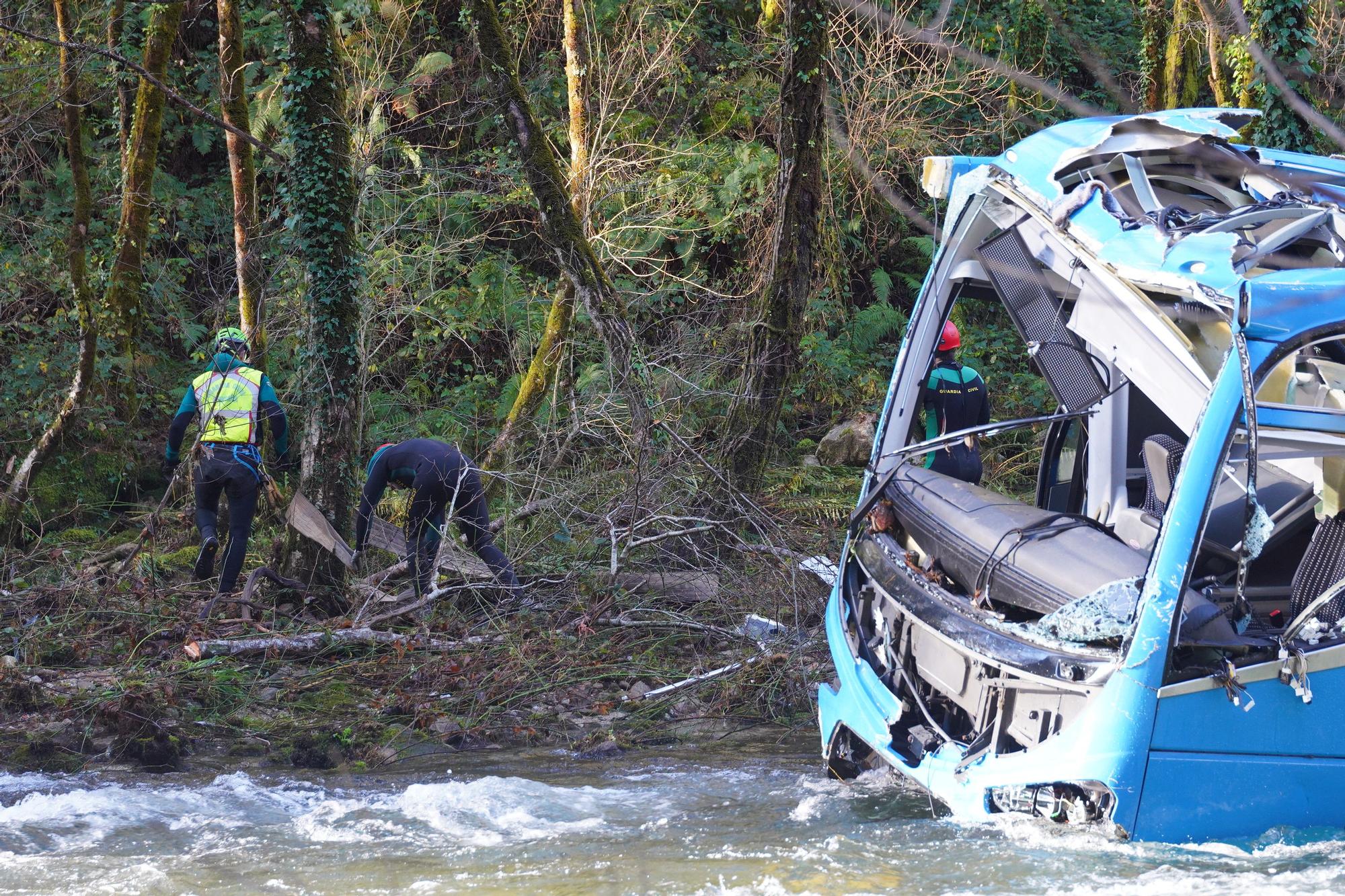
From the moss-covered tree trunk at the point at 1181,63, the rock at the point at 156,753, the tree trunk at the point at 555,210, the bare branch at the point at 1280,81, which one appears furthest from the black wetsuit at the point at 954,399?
the moss-covered tree trunk at the point at 1181,63

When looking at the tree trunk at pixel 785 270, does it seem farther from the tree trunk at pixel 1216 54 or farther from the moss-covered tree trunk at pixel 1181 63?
the moss-covered tree trunk at pixel 1181 63

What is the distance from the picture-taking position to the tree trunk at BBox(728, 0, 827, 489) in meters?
9.32

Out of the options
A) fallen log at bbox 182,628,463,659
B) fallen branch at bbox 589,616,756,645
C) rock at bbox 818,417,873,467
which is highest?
rock at bbox 818,417,873,467

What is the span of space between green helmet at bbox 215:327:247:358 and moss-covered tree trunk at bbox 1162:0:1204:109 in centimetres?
1379

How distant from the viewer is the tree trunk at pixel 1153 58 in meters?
17.7

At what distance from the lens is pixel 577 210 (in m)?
11.8

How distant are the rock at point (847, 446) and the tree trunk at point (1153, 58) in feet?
26.3

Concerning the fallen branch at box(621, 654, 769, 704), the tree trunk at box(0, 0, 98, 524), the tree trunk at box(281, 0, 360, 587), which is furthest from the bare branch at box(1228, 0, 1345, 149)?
the tree trunk at box(0, 0, 98, 524)

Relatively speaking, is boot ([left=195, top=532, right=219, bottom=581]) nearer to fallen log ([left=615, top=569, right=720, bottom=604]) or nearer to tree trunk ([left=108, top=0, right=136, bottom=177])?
fallen log ([left=615, top=569, right=720, bottom=604])

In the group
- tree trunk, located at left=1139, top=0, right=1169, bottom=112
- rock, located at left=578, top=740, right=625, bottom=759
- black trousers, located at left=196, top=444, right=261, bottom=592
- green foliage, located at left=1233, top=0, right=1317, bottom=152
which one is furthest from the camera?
tree trunk, located at left=1139, top=0, right=1169, bottom=112

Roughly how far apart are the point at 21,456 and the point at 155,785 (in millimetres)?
8046

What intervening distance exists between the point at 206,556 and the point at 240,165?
5295mm

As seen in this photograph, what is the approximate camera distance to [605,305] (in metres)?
8.82

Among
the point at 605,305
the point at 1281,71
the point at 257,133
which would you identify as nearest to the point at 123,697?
the point at 605,305
